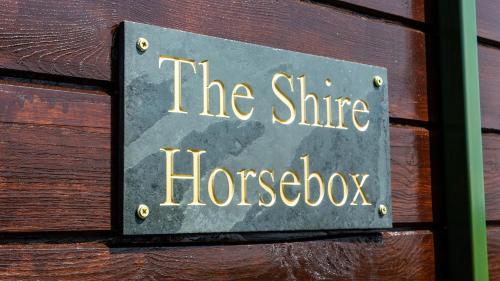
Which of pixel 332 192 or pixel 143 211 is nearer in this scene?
pixel 143 211

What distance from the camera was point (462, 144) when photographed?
1619 millimetres

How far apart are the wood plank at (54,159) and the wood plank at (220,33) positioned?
5cm

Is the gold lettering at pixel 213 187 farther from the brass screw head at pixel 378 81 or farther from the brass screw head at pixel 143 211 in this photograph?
the brass screw head at pixel 378 81

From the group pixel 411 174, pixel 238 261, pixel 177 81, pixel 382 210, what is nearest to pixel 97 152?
pixel 177 81

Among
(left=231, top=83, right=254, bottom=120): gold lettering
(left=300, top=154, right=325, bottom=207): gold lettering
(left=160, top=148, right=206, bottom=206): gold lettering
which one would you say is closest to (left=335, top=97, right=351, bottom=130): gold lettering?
(left=300, top=154, right=325, bottom=207): gold lettering

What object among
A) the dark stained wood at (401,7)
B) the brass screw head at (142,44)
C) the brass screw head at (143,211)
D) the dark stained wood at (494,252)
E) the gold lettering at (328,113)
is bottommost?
the dark stained wood at (494,252)

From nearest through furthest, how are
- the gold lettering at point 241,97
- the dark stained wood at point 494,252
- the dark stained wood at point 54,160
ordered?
the dark stained wood at point 54,160 → the gold lettering at point 241,97 → the dark stained wood at point 494,252

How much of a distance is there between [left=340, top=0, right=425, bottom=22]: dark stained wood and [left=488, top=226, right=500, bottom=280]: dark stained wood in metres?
0.49

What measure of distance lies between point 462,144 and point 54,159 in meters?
0.86

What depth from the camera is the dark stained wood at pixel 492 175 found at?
1.76m

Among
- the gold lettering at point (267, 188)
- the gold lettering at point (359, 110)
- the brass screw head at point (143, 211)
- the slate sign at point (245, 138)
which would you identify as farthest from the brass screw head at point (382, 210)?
the brass screw head at point (143, 211)

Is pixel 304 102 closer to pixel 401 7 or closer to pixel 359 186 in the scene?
pixel 359 186

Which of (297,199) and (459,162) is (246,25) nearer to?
(297,199)

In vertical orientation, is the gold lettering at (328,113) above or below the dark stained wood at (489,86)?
below
